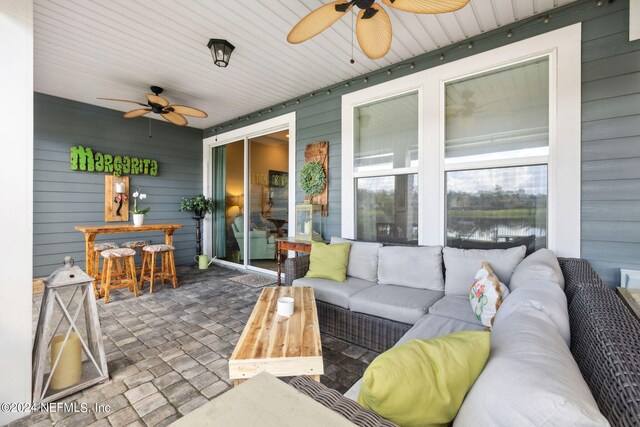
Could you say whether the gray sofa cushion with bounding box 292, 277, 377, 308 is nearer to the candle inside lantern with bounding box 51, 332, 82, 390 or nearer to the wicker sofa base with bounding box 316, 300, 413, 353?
the wicker sofa base with bounding box 316, 300, 413, 353

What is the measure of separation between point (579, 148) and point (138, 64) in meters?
4.55

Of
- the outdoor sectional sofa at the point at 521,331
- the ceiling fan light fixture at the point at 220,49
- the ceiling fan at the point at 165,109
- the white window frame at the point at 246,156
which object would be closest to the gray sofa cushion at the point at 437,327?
the outdoor sectional sofa at the point at 521,331

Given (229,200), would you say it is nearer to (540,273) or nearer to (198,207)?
(198,207)

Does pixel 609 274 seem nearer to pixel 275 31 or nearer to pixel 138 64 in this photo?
pixel 275 31

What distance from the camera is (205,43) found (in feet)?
9.54

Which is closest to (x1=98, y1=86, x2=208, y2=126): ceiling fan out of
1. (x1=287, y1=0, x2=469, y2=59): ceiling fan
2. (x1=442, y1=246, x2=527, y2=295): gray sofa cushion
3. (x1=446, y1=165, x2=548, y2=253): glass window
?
(x1=287, y1=0, x2=469, y2=59): ceiling fan

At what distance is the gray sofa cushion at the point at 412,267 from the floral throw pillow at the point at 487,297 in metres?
0.59

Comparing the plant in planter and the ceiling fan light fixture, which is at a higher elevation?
the ceiling fan light fixture

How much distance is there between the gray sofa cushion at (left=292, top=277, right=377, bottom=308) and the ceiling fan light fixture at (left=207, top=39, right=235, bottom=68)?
240 cm

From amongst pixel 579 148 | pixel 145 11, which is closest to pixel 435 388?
pixel 579 148

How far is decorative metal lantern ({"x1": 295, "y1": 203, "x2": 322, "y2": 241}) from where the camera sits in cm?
389

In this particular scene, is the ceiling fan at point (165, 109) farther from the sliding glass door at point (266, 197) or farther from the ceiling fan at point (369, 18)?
the ceiling fan at point (369, 18)

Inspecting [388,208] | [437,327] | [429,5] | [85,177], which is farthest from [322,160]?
[85,177]

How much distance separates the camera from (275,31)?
107 inches
